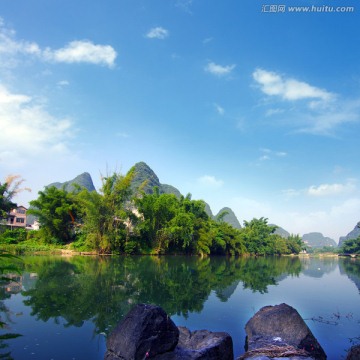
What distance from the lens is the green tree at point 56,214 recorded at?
31797 millimetres

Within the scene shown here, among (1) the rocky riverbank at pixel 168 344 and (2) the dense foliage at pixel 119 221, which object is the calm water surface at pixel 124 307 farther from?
(2) the dense foliage at pixel 119 221

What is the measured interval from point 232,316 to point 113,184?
24.0m

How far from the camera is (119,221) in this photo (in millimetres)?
30609

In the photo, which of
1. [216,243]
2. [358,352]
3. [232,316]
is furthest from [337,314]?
[216,243]

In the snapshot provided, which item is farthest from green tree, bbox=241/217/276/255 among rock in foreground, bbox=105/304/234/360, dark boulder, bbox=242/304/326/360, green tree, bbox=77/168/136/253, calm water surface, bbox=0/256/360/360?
rock in foreground, bbox=105/304/234/360

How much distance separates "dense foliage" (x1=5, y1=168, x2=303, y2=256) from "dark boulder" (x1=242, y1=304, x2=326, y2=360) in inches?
940

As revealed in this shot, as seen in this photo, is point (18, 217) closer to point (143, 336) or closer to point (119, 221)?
point (119, 221)

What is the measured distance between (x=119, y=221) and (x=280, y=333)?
25.7 meters

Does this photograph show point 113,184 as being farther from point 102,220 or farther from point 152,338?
point 152,338

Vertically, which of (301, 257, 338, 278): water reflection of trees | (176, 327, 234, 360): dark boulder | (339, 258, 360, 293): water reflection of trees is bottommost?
(301, 257, 338, 278): water reflection of trees

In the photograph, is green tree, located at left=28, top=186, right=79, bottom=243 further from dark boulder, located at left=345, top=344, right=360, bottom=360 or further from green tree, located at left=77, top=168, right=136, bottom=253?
dark boulder, located at left=345, top=344, right=360, bottom=360

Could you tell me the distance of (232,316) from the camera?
900 cm

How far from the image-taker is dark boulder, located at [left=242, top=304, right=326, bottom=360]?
5312mm

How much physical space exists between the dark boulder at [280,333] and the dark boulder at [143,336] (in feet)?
4.12
